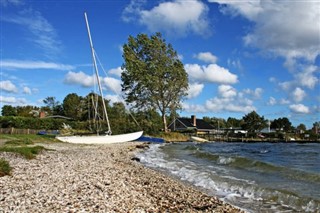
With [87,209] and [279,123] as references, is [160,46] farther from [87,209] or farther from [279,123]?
[279,123]

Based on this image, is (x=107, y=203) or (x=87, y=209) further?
(x=107, y=203)

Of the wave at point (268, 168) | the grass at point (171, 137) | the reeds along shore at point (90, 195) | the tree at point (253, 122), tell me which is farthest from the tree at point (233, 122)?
the reeds along shore at point (90, 195)

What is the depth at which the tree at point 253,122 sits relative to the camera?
359 feet

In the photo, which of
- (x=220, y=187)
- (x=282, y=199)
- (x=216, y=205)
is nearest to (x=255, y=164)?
(x=220, y=187)

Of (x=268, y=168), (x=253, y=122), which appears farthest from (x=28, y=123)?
(x=253, y=122)

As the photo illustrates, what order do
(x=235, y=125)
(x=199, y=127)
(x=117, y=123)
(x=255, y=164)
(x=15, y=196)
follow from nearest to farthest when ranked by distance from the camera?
1. (x=15, y=196)
2. (x=255, y=164)
3. (x=117, y=123)
4. (x=199, y=127)
5. (x=235, y=125)

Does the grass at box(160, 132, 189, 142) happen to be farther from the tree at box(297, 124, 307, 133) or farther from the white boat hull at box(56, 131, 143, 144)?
the tree at box(297, 124, 307, 133)

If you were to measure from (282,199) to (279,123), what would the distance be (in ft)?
408

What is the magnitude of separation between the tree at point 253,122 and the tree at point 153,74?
170ft

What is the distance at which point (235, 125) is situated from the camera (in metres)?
153

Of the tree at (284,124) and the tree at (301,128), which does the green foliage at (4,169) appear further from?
the tree at (301,128)

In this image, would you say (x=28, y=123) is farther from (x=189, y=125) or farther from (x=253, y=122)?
(x=253, y=122)

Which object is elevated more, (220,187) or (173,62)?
(173,62)

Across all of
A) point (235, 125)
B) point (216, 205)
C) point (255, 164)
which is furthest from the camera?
point (235, 125)
